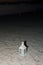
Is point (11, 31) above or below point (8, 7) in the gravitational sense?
below

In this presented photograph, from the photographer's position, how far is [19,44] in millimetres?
1919

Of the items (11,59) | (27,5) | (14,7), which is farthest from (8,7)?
(11,59)

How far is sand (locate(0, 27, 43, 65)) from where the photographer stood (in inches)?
57.3

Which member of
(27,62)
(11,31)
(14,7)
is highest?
(14,7)

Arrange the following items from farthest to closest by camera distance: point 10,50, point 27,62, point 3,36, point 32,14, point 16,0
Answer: point 16,0
point 32,14
point 3,36
point 10,50
point 27,62

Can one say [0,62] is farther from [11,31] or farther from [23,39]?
[11,31]

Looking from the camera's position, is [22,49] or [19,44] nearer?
[22,49]

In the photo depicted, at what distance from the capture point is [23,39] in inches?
83.7

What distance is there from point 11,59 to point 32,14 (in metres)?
2.68

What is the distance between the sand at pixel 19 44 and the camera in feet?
4.77

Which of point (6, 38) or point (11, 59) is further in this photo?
point (6, 38)

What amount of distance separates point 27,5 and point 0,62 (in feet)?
→ 10.7

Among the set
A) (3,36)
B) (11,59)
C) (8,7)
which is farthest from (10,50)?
(8,7)

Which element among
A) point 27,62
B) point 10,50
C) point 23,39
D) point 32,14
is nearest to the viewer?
point 27,62
